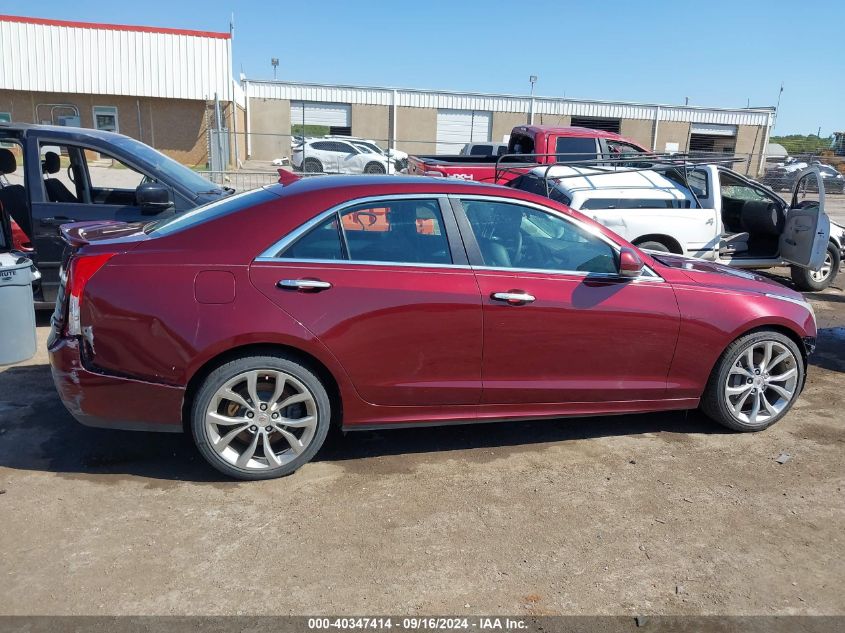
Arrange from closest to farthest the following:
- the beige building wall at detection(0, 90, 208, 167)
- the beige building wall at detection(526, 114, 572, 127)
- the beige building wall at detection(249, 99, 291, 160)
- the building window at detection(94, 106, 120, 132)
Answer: the beige building wall at detection(0, 90, 208, 167) → the building window at detection(94, 106, 120, 132) → the beige building wall at detection(249, 99, 291, 160) → the beige building wall at detection(526, 114, 572, 127)

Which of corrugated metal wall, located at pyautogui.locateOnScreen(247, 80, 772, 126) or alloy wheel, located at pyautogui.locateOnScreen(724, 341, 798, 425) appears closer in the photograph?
alloy wheel, located at pyautogui.locateOnScreen(724, 341, 798, 425)

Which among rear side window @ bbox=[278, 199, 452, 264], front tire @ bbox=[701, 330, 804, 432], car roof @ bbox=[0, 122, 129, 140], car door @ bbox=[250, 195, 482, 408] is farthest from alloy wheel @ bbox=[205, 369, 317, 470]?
car roof @ bbox=[0, 122, 129, 140]

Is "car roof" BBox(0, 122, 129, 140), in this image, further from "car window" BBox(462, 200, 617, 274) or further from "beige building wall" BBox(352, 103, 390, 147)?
"beige building wall" BBox(352, 103, 390, 147)

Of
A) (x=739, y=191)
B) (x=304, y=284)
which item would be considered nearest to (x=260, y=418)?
(x=304, y=284)

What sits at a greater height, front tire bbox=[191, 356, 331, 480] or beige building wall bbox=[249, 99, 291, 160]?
Result: beige building wall bbox=[249, 99, 291, 160]

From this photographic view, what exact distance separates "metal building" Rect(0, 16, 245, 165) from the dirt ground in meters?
28.5

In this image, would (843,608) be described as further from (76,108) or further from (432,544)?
(76,108)

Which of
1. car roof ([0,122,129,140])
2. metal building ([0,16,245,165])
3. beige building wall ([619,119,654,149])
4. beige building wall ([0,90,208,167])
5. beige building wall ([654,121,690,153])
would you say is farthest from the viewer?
beige building wall ([654,121,690,153])

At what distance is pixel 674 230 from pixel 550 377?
468 centimetres

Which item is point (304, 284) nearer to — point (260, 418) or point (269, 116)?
point (260, 418)

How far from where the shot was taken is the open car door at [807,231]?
315 inches

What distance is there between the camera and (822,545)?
3.34m

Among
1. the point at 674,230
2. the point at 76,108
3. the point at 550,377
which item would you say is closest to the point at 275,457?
the point at 550,377

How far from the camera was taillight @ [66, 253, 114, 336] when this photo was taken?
11.7 ft
